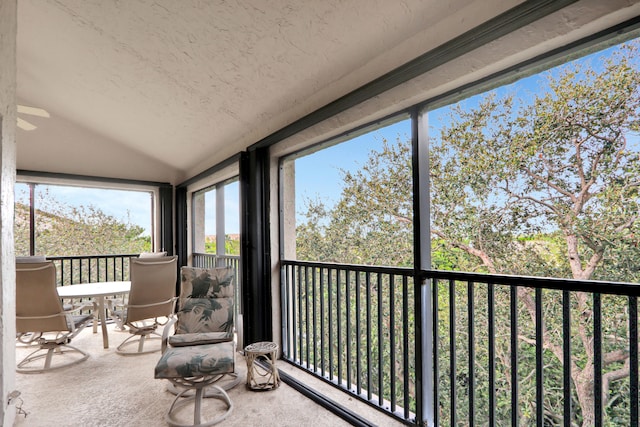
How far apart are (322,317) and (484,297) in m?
1.38

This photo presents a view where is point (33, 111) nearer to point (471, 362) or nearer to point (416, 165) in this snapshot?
point (416, 165)

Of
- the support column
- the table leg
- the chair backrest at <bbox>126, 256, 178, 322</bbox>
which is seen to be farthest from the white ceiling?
the table leg

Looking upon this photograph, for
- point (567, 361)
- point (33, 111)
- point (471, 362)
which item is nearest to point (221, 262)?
point (33, 111)

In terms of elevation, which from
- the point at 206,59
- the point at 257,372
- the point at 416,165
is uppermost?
the point at 206,59

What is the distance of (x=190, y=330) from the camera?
2.80 meters

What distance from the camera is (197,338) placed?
102 inches

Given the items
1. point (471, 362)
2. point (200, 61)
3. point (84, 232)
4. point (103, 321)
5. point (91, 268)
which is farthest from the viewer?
point (84, 232)

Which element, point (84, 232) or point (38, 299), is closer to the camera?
point (38, 299)

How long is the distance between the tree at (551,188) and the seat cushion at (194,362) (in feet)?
5.73

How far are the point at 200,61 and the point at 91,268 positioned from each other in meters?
4.48

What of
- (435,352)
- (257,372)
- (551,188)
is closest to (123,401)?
(257,372)

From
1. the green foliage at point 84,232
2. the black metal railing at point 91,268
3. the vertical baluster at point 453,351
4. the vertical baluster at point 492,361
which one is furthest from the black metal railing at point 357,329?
the green foliage at point 84,232

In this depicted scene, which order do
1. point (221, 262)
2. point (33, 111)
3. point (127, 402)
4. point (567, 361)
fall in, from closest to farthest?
point (567, 361)
point (127, 402)
point (33, 111)
point (221, 262)

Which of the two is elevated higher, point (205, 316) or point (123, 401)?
point (205, 316)
